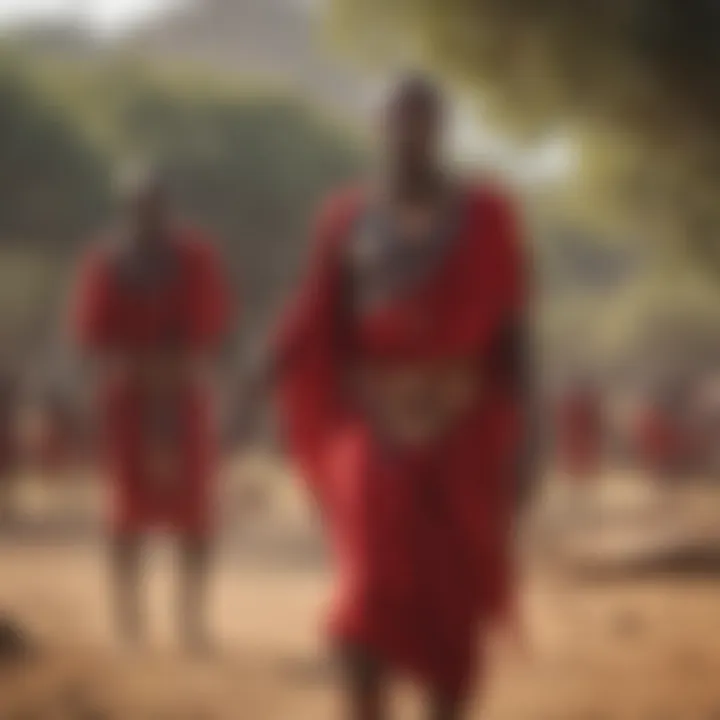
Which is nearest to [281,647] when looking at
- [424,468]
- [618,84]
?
[424,468]

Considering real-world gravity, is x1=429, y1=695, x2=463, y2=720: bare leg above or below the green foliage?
below

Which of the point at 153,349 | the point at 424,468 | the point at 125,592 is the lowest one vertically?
the point at 125,592

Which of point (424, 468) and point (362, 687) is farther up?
point (424, 468)

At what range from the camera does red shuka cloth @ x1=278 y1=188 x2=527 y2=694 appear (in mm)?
1464

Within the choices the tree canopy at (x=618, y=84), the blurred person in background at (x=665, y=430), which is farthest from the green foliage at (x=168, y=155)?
the blurred person in background at (x=665, y=430)

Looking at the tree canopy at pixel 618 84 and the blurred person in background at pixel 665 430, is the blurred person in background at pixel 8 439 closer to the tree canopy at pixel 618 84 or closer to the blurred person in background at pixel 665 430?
the tree canopy at pixel 618 84

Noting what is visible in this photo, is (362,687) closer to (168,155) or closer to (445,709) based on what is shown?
(445,709)

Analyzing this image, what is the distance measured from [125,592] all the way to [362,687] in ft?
0.85

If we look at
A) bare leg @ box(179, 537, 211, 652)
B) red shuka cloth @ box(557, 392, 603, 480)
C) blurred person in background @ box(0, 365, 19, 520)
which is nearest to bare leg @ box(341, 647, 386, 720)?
bare leg @ box(179, 537, 211, 652)

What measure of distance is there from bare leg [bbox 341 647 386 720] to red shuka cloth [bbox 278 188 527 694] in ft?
0.08

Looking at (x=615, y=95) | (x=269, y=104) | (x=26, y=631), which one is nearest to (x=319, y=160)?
(x=269, y=104)

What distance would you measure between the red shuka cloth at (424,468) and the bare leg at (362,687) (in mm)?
25

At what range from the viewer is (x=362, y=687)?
1.50 m

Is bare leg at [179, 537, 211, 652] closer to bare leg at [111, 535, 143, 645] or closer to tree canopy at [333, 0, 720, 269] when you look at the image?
bare leg at [111, 535, 143, 645]
